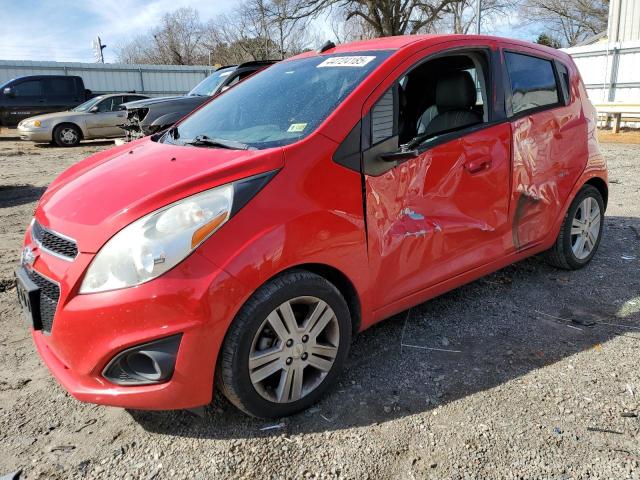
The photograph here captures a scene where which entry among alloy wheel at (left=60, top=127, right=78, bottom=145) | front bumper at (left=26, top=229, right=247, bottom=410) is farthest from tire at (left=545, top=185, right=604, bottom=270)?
alloy wheel at (left=60, top=127, right=78, bottom=145)

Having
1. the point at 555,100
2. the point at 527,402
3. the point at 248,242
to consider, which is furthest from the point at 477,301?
the point at 248,242

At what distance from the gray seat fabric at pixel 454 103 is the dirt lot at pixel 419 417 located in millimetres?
1269

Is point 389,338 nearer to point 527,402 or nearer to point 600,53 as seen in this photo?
point 527,402

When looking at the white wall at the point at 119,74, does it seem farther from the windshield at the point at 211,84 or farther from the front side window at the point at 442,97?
the front side window at the point at 442,97

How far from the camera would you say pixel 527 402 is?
259 centimetres

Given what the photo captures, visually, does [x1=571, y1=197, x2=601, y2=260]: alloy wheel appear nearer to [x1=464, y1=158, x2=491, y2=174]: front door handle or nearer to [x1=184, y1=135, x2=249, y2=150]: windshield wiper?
[x1=464, y1=158, x2=491, y2=174]: front door handle

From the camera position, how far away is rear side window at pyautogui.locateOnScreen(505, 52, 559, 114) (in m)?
3.48

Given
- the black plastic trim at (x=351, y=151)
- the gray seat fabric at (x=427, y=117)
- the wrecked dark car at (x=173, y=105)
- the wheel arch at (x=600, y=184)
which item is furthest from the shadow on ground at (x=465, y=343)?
the wrecked dark car at (x=173, y=105)

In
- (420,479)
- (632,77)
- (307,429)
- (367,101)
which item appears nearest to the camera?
(420,479)

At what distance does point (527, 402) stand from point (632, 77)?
17.8 metres

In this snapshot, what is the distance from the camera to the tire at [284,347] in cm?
223

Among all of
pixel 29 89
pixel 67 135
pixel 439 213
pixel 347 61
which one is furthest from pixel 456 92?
pixel 29 89

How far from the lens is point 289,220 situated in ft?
7.55

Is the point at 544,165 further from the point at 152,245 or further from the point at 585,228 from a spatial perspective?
the point at 152,245
